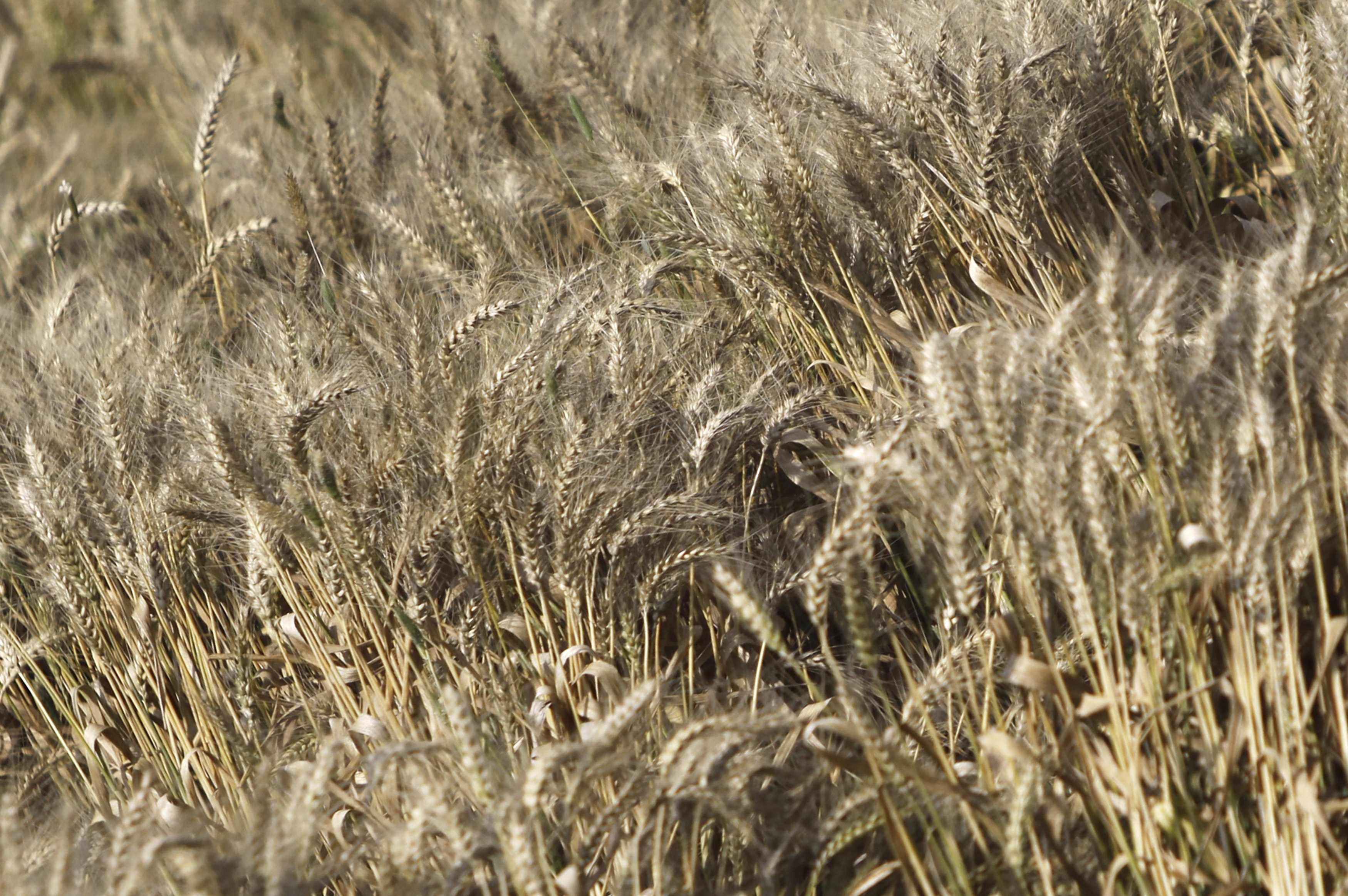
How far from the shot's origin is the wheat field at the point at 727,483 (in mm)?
1110

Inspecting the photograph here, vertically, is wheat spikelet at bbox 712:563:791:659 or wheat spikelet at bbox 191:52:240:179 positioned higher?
wheat spikelet at bbox 191:52:240:179

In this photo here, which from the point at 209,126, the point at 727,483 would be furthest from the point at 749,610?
the point at 209,126

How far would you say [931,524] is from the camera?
1167mm

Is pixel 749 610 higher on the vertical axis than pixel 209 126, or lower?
lower

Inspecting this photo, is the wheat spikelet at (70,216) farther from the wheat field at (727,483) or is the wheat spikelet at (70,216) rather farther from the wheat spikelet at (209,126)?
the wheat spikelet at (209,126)

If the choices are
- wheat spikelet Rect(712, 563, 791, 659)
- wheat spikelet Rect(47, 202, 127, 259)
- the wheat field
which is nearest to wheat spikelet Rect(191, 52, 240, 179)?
the wheat field

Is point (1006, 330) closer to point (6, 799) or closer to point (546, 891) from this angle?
point (546, 891)

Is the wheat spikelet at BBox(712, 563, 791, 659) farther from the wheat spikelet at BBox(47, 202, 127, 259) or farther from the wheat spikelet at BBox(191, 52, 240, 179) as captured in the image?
the wheat spikelet at BBox(47, 202, 127, 259)

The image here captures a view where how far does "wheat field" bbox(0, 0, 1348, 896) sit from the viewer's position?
A: 1.11 meters

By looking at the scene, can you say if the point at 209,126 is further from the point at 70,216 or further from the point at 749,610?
the point at 749,610

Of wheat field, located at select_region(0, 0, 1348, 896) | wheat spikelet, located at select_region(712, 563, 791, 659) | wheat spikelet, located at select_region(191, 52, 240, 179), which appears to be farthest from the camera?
wheat spikelet, located at select_region(191, 52, 240, 179)

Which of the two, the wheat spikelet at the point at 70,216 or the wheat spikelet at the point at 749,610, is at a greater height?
the wheat spikelet at the point at 70,216

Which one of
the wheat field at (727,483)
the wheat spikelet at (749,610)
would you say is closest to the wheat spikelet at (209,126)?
the wheat field at (727,483)

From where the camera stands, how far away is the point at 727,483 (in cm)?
175
